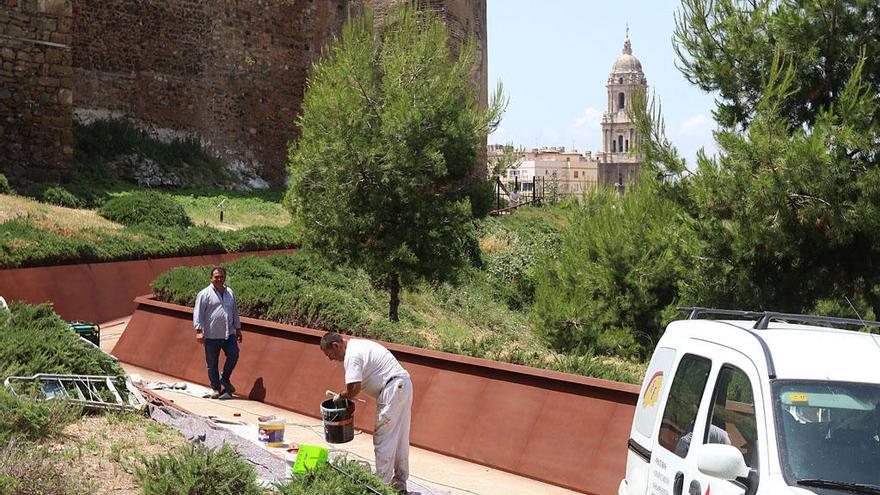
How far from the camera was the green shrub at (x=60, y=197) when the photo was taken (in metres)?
24.0

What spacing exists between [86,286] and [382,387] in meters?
11.4

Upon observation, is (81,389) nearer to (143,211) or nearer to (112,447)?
(112,447)

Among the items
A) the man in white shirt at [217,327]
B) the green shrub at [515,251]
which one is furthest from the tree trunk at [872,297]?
the green shrub at [515,251]

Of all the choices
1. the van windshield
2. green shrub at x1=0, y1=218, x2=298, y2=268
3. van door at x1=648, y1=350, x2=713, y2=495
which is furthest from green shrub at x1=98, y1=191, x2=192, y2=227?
the van windshield

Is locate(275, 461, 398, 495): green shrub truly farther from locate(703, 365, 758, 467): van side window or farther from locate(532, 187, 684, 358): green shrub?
locate(532, 187, 684, 358): green shrub

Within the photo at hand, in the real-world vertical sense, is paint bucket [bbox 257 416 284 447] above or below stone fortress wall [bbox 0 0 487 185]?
below

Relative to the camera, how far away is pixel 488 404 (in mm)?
10688

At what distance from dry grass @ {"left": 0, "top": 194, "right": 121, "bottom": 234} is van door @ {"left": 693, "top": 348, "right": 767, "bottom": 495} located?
1606cm

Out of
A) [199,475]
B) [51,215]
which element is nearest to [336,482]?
[199,475]

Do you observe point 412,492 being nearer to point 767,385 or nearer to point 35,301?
point 767,385

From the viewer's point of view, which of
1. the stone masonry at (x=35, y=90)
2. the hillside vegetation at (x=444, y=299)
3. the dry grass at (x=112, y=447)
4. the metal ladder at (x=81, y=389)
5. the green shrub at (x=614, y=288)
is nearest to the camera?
the dry grass at (x=112, y=447)

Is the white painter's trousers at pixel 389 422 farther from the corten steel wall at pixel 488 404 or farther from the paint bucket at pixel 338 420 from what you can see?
the corten steel wall at pixel 488 404

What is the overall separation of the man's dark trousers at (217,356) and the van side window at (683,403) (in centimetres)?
734

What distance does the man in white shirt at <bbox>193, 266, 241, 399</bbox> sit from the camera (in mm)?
12602
